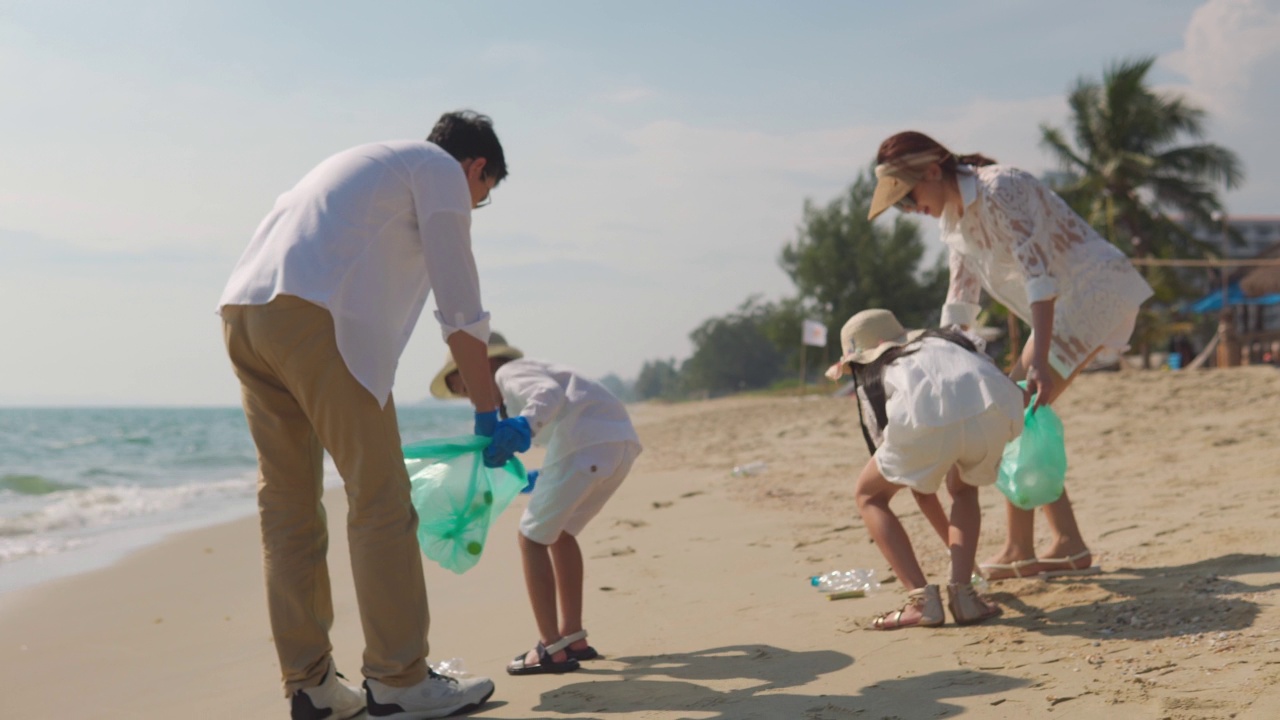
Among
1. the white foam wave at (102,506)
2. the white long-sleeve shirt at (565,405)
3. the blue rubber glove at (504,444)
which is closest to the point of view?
the blue rubber glove at (504,444)

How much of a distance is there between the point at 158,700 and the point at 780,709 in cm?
197

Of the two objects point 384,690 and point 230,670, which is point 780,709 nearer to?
point 384,690

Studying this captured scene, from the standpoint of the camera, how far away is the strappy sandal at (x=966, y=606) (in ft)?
9.71

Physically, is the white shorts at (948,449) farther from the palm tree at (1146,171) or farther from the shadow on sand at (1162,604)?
the palm tree at (1146,171)

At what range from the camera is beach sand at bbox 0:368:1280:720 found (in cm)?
240

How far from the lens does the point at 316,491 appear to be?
8.74ft

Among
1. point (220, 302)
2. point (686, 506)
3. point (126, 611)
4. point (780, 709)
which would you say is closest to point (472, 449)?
point (220, 302)

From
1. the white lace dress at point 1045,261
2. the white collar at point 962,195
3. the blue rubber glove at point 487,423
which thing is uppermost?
the white collar at point 962,195

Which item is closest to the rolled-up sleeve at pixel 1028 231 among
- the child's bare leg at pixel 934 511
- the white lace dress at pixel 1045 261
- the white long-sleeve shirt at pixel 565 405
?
the white lace dress at pixel 1045 261

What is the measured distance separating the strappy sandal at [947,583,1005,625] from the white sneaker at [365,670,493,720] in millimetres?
1337

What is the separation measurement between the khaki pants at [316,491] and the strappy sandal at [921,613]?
1330mm

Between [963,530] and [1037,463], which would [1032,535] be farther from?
[963,530]

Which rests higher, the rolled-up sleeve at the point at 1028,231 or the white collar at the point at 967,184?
the white collar at the point at 967,184

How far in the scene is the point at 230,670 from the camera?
3523mm
